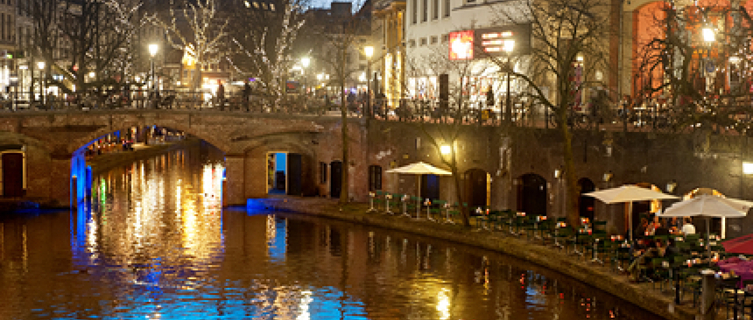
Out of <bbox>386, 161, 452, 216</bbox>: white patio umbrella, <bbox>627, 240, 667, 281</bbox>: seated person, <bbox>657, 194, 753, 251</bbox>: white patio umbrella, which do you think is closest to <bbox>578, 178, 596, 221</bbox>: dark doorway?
<bbox>386, 161, 452, 216</bbox>: white patio umbrella

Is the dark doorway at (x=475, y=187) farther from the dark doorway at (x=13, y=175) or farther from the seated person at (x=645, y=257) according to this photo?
the dark doorway at (x=13, y=175)

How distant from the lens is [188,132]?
51.2 metres

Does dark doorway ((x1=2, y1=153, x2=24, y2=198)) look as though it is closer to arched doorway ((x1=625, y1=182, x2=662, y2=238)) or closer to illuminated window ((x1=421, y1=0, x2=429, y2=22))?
illuminated window ((x1=421, y1=0, x2=429, y2=22))

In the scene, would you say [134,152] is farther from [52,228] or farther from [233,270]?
[233,270]

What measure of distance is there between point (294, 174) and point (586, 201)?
20857 millimetres

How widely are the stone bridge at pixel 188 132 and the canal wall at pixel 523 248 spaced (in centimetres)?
235

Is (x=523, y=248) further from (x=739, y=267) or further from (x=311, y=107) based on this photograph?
(x=311, y=107)

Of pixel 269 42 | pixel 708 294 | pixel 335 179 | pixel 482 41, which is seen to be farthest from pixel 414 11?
pixel 708 294

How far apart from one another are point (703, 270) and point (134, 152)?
61.7m

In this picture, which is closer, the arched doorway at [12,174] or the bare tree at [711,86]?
the bare tree at [711,86]

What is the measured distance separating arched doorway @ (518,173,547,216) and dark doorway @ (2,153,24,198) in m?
27.8

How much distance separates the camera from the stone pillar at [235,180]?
51.0 m

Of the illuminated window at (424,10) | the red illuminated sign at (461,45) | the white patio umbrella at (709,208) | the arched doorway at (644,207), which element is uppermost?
the illuminated window at (424,10)

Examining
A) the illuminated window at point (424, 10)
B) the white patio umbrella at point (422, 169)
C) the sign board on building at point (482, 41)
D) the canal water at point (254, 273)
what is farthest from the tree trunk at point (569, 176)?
the illuminated window at point (424, 10)
